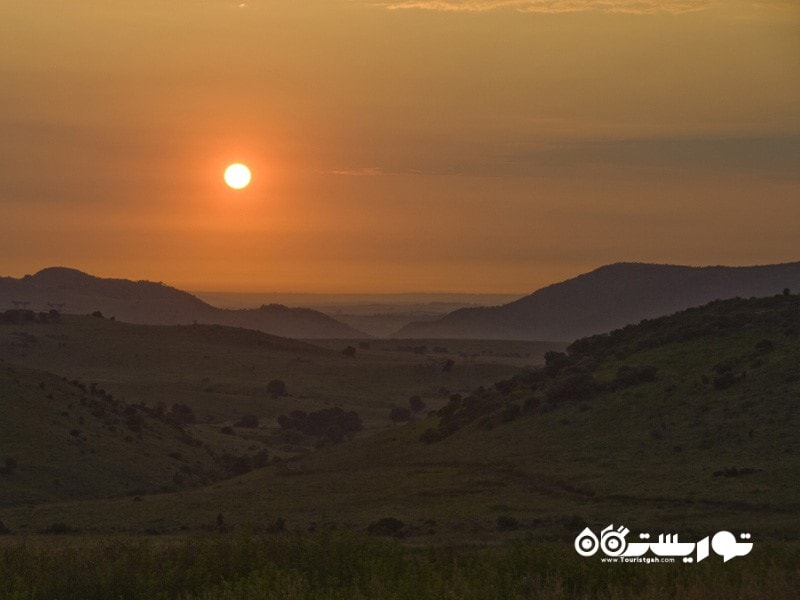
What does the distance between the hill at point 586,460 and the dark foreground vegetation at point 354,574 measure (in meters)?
10.0

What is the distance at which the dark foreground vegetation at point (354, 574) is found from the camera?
59.2ft

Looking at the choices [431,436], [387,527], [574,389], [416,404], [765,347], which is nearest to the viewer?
[387,527]

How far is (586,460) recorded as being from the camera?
48.5 m

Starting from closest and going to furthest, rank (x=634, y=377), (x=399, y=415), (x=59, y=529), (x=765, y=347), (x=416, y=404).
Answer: (x=59, y=529)
(x=765, y=347)
(x=634, y=377)
(x=399, y=415)
(x=416, y=404)

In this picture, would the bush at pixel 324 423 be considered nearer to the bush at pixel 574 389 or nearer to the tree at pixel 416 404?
the tree at pixel 416 404

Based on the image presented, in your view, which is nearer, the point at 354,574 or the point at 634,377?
the point at 354,574

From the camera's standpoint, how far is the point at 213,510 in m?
46.9

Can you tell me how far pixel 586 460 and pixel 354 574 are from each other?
29.3m

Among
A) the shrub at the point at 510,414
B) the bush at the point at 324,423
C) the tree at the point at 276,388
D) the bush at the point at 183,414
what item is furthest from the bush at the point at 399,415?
the shrub at the point at 510,414

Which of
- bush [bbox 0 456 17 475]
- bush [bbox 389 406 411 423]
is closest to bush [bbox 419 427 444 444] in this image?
bush [bbox 0 456 17 475]

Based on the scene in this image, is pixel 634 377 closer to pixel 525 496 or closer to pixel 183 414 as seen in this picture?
pixel 525 496

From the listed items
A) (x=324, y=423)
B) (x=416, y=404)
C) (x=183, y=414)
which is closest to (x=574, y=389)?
(x=324, y=423)

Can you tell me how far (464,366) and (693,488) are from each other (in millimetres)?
106663

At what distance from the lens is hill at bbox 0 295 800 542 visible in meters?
37.8
